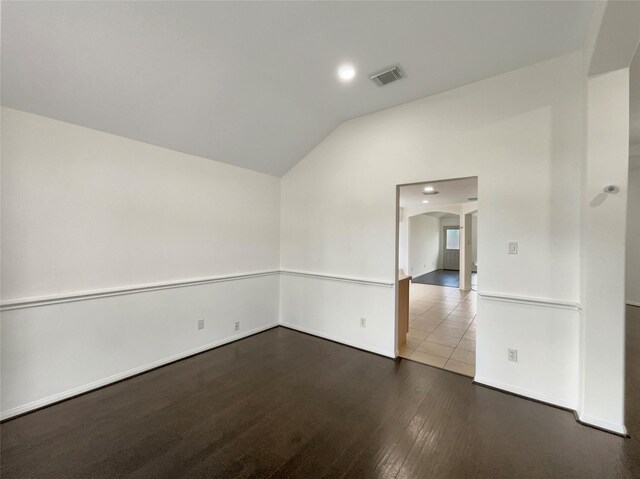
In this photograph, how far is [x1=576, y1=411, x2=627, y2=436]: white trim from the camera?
196 cm

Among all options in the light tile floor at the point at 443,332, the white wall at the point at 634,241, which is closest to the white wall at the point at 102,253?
the light tile floor at the point at 443,332

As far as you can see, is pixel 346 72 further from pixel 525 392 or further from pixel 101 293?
pixel 525 392

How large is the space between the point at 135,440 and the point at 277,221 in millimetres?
3063

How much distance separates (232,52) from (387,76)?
1.45 meters

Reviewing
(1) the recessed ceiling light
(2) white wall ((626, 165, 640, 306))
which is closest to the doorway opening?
(1) the recessed ceiling light

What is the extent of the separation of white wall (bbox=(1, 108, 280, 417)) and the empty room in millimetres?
18

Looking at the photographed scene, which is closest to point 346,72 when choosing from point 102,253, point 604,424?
point 102,253

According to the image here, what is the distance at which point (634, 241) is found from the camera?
214 inches

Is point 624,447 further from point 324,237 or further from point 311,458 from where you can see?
point 324,237

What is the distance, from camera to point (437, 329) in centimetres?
425

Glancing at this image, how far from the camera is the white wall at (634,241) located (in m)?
5.40

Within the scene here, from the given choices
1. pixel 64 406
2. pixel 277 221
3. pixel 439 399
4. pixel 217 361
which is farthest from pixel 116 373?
pixel 439 399

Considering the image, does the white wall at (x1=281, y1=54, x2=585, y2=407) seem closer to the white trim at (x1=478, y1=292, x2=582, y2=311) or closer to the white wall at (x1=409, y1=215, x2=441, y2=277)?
the white trim at (x1=478, y1=292, x2=582, y2=311)

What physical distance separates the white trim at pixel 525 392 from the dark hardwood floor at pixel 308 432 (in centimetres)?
8
